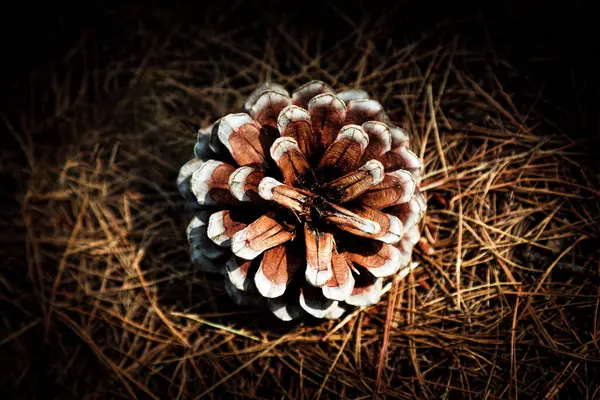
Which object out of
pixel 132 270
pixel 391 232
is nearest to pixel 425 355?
pixel 391 232

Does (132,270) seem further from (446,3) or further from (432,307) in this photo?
(446,3)

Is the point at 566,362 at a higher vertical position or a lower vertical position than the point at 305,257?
lower

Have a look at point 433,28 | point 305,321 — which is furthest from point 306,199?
point 433,28

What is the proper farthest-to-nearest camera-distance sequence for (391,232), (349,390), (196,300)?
(196,300), (349,390), (391,232)

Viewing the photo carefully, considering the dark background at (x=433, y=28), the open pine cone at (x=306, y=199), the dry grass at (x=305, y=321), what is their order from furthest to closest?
1. the dark background at (x=433, y=28)
2. the dry grass at (x=305, y=321)
3. the open pine cone at (x=306, y=199)

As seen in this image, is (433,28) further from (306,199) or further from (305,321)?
(305,321)

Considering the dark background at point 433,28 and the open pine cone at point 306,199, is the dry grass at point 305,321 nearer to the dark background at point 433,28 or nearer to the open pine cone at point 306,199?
the dark background at point 433,28

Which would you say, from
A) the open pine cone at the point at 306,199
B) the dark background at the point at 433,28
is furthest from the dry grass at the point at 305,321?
the open pine cone at the point at 306,199
